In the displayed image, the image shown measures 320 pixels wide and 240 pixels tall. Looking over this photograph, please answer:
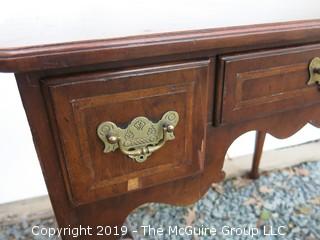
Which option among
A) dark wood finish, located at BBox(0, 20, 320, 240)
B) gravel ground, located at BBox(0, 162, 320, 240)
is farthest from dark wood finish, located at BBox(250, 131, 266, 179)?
dark wood finish, located at BBox(0, 20, 320, 240)

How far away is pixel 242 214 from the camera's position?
1.13 m

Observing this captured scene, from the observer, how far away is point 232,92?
0.47m

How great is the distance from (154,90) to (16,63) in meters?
0.17

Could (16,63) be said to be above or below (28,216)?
above

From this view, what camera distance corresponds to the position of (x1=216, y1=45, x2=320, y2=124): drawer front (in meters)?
0.46

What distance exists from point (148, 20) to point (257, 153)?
2.88 feet

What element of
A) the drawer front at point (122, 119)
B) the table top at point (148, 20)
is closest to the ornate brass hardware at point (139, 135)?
the drawer front at point (122, 119)

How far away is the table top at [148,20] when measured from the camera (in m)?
0.39

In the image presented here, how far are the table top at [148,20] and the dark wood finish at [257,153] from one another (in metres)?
0.63

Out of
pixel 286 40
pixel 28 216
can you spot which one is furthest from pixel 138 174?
pixel 28 216

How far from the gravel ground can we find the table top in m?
0.75

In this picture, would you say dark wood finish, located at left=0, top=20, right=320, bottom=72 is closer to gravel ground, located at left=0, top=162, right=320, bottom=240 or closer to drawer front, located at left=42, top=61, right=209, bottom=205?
drawer front, located at left=42, top=61, right=209, bottom=205

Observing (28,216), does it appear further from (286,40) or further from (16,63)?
(286,40)

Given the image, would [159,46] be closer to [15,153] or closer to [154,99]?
[154,99]
